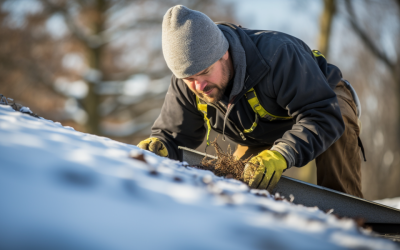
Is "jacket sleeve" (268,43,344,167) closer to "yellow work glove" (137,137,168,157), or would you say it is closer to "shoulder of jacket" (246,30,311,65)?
"shoulder of jacket" (246,30,311,65)

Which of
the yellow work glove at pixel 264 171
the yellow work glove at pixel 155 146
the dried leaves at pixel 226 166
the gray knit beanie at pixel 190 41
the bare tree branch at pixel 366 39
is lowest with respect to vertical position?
the yellow work glove at pixel 264 171

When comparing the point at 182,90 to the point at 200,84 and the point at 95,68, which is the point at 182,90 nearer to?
the point at 200,84

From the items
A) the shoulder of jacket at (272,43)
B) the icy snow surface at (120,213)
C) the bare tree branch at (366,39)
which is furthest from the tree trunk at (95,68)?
the icy snow surface at (120,213)

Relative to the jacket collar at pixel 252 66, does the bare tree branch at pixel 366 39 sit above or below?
above

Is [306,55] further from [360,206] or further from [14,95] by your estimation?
[14,95]

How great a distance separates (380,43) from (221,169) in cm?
1075

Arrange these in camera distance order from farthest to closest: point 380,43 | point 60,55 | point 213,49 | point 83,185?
1. point 60,55
2. point 380,43
3. point 213,49
4. point 83,185

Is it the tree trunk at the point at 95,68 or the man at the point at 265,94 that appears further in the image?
the tree trunk at the point at 95,68

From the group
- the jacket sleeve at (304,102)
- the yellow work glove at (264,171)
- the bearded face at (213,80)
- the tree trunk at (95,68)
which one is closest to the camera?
the yellow work glove at (264,171)

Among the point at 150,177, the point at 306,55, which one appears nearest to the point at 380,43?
the point at 306,55

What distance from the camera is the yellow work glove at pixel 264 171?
1.81m

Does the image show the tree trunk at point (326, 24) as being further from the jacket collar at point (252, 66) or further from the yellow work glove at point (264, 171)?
the yellow work glove at point (264, 171)

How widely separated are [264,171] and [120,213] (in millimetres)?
1162

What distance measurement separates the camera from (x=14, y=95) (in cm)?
1053
